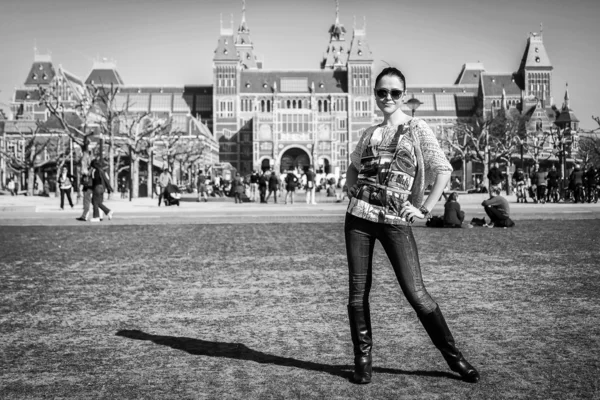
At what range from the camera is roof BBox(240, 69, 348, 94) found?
12119 centimetres

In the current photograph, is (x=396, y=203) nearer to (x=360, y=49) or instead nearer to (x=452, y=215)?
(x=452, y=215)

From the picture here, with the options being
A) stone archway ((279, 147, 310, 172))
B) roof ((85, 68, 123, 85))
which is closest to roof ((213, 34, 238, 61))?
stone archway ((279, 147, 310, 172))

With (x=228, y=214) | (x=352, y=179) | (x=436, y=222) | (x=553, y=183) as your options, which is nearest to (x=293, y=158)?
(x=553, y=183)

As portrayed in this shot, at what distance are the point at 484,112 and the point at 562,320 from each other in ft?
389

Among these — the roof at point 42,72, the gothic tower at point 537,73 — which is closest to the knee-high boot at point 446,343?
the roof at point 42,72

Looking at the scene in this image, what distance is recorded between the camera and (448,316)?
5.83 metres

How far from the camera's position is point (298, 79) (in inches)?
4825

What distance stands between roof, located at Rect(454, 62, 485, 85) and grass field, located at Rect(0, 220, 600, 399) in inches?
5194

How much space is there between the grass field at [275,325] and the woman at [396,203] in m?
0.23

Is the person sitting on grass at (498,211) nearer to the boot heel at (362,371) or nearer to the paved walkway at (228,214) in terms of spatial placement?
the paved walkway at (228,214)

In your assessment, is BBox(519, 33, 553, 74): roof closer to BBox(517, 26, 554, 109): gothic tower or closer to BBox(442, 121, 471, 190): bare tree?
BBox(517, 26, 554, 109): gothic tower

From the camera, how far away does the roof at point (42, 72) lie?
374 ft

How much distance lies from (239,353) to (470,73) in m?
140

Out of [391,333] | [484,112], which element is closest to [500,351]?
[391,333]
